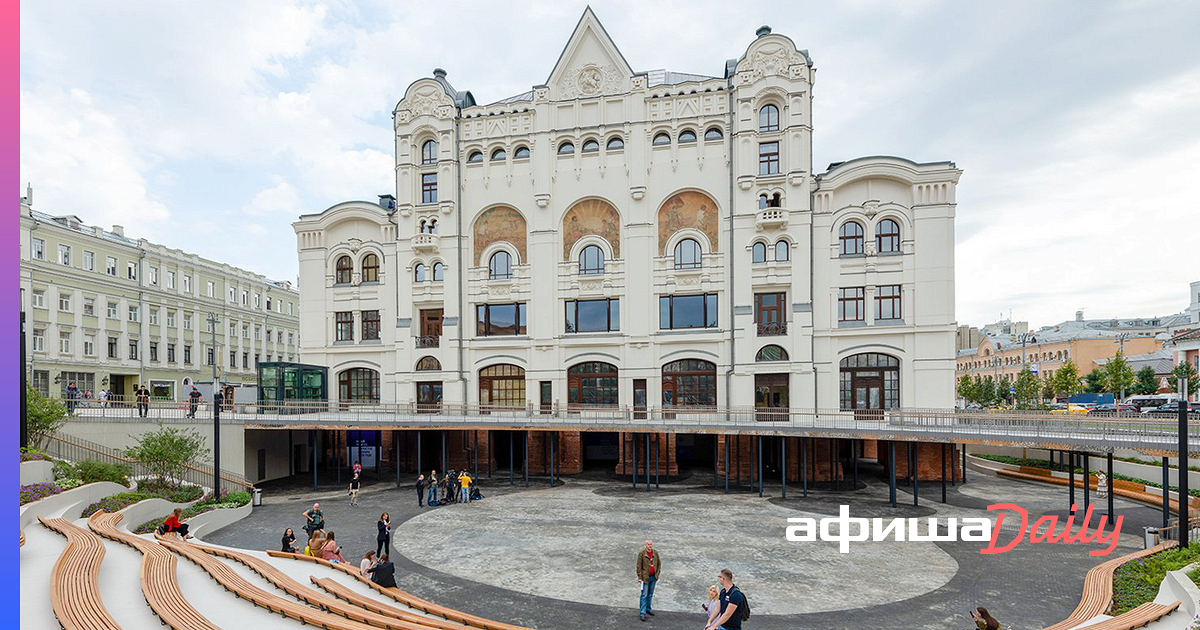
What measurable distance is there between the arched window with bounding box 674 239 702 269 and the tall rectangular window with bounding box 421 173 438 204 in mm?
15556

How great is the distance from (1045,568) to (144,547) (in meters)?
22.2

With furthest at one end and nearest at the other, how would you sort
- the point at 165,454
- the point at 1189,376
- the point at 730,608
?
the point at 1189,376
the point at 165,454
the point at 730,608

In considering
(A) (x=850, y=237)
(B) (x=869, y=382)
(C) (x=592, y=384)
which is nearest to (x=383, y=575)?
(C) (x=592, y=384)

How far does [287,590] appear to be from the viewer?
453 inches

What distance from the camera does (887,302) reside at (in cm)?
3269

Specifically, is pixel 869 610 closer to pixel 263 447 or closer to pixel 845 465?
pixel 845 465

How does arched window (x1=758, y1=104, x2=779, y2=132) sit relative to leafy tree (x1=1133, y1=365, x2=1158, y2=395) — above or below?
above

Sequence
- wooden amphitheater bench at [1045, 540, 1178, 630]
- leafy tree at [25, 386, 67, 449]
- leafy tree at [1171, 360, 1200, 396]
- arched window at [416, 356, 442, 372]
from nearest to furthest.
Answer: wooden amphitheater bench at [1045, 540, 1178, 630]
leafy tree at [25, 386, 67, 449]
arched window at [416, 356, 442, 372]
leafy tree at [1171, 360, 1200, 396]

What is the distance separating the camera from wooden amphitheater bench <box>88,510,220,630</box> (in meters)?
8.95

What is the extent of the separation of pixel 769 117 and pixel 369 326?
27.1 m

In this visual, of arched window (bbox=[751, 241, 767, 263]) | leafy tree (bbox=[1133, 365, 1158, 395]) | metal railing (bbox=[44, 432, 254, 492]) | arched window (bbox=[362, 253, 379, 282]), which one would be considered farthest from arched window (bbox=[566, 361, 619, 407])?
leafy tree (bbox=[1133, 365, 1158, 395])

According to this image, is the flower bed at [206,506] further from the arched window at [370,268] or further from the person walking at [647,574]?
the arched window at [370,268]

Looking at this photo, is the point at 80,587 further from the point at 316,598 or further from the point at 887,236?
the point at 887,236

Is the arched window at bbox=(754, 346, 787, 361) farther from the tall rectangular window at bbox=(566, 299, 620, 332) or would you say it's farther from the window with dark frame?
the window with dark frame
